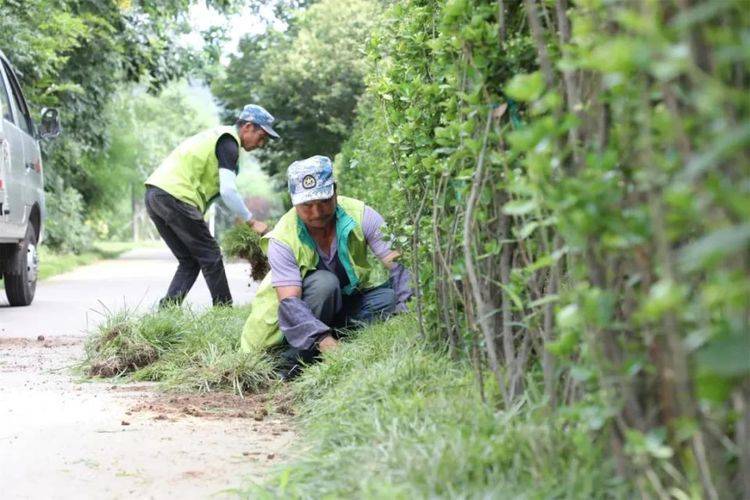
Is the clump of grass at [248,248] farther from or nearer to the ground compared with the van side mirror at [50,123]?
nearer to the ground

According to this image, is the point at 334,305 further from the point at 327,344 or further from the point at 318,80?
the point at 318,80

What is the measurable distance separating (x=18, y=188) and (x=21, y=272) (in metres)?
0.95

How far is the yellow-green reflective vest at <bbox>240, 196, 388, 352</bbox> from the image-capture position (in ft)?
20.6

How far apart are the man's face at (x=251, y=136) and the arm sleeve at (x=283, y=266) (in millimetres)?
2707

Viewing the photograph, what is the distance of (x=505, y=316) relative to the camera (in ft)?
12.2

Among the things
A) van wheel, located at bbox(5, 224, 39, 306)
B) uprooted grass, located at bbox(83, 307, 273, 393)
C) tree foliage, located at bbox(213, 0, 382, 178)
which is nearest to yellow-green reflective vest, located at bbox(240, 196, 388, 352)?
uprooted grass, located at bbox(83, 307, 273, 393)

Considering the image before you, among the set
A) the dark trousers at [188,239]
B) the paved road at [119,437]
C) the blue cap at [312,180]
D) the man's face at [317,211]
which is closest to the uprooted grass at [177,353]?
the paved road at [119,437]

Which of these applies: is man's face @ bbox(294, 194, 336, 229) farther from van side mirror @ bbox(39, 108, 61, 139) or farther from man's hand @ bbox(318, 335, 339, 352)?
van side mirror @ bbox(39, 108, 61, 139)

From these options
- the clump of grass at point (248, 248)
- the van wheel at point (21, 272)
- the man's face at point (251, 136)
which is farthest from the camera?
the van wheel at point (21, 272)

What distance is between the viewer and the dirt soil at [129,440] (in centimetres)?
395

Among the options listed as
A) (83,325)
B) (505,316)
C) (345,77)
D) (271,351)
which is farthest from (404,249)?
(345,77)

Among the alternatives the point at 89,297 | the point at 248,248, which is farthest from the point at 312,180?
the point at 89,297

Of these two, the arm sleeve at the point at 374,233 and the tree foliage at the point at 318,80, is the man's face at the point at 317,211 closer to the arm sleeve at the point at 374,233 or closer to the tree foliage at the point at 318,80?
the arm sleeve at the point at 374,233

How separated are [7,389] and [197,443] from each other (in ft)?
6.42
